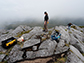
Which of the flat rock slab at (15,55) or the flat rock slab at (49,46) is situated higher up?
the flat rock slab at (49,46)

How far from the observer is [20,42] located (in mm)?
11367

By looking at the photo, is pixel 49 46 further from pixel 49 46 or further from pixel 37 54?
pixel 37 54

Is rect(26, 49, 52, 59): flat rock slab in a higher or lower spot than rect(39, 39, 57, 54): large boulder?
lower

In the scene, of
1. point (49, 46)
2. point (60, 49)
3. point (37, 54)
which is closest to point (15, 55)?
point (37, 54)

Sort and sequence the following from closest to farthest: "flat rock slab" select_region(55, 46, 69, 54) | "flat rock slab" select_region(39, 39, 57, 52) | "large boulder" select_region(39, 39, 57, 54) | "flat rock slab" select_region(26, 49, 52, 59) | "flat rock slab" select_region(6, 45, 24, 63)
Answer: "flat rock slab" select_region(6, 45, 24, 63) < "flat rock slab" select_region(26, 49, 52, 59) < "flat rock slab" select_region(55, 46, 69, 54) < "large boulder" select_region(39, 39, 57, 54) < "flat rock slab" select_region(39, 39, 57, 52)

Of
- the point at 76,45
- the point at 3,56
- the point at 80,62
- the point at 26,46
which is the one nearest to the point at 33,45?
the point at 26,46

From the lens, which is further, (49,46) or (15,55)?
(49,46)

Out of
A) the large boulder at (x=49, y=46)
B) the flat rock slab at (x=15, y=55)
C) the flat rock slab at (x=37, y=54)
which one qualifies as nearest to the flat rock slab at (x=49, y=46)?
the large boulder at (x=49, y=46)

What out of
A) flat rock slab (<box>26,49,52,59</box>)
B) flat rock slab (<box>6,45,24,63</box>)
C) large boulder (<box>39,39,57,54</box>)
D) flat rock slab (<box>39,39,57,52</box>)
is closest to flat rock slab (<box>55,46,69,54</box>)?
large boulder (<box>39,39,57,54</box>)

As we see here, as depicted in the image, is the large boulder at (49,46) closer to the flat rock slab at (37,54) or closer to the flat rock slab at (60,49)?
the flat rock slab at (37,54)

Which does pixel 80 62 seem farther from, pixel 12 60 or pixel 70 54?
pixel 12 60

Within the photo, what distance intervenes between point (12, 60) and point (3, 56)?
1844 mm

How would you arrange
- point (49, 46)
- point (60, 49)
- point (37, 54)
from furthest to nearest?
point (49, 46) → point (60, 49) → point (37, 54)

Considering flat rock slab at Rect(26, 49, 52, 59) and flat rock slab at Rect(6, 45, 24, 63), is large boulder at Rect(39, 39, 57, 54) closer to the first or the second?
flat rock slab at Rect(26, 49, 52, 59)
